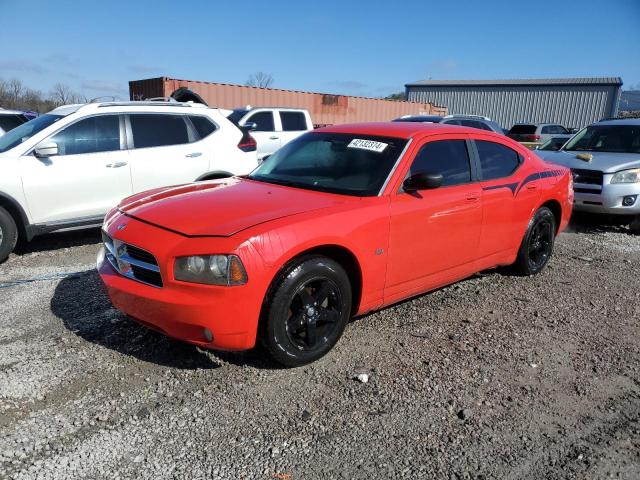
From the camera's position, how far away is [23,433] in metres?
2.69

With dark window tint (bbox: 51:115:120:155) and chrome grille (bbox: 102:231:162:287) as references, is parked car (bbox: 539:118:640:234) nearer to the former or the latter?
dark window tint (bbox: 51:115:120:155)

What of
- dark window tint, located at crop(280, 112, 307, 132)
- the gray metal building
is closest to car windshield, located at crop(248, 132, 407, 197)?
dark window tint, located at crop(280, 112, 307, 132)

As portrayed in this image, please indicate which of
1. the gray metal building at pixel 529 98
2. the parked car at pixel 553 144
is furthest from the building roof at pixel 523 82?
the parked car at pixel 553 144

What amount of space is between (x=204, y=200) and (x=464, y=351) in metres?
2.21

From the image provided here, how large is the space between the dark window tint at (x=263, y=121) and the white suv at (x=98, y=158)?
540 cm

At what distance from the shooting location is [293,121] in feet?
43.2

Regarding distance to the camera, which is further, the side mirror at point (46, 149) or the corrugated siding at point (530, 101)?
the corrugated siding at point (530, 101)

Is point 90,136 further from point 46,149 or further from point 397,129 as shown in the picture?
point 397,129

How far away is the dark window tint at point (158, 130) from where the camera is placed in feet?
21.2

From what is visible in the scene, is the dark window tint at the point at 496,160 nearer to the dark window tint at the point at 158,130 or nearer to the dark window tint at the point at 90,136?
the dark window tint at the point at 158,130

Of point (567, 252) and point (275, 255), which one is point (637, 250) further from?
point (275, 255)

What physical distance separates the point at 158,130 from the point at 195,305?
14.2ft

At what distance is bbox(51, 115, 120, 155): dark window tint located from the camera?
5.92 m

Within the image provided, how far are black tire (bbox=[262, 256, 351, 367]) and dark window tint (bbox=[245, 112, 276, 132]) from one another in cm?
969
